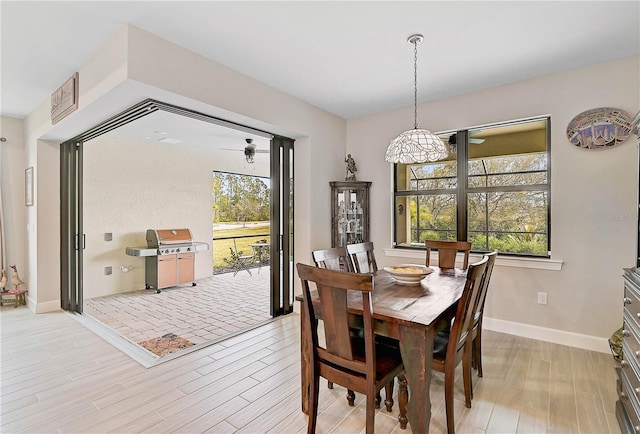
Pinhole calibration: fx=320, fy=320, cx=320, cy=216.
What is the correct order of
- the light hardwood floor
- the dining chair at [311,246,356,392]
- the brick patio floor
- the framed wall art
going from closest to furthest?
the light hardwood floor → the dining chair at [311,246,356,392] → the framed wall art → the brick patio floor

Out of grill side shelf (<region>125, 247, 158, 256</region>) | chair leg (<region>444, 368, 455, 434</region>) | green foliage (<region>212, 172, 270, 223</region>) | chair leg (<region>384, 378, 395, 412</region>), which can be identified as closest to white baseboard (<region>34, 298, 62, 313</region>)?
grill side shelf (<region>125, 247, 158, 256</region>)

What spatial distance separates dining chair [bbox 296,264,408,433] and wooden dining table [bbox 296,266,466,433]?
0.41ft

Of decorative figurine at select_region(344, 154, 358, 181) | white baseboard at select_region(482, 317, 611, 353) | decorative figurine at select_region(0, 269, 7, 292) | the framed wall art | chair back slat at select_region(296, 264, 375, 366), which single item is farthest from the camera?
decorative figurine at select_region(344, 154, 358, 181)

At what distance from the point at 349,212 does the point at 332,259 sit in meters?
1.84

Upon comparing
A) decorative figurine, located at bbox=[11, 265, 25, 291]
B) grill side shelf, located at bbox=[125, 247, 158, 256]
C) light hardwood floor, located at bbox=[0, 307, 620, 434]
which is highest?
grill side shelf, located at bbox=[125, 247, 158, 256]

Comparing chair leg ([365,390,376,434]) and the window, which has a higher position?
the window

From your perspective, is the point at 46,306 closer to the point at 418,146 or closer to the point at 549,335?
the point at 418,146

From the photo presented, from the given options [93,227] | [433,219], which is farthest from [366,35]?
[93,227]

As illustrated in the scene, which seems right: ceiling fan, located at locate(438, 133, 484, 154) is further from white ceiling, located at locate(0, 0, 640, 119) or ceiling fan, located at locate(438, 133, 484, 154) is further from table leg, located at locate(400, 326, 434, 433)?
table leg, located at locate(400, 326, 434, 433)

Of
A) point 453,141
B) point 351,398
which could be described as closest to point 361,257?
point 351,398

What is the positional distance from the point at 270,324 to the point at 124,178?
11.6ft

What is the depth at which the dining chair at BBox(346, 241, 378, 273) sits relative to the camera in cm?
287

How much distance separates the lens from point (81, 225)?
4051mm

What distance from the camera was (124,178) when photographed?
204 inches
